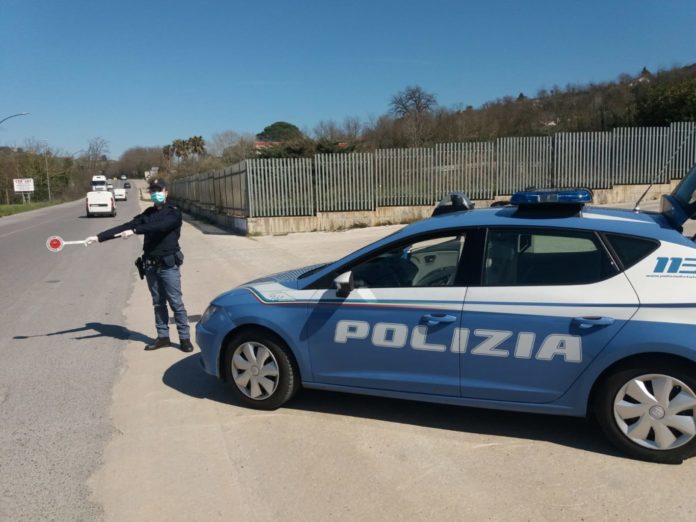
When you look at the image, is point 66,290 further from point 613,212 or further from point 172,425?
point 613,212

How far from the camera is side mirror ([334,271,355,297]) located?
3.92m

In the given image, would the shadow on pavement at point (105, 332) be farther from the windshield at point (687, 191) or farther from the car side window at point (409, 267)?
the windshield at point (687, 191)

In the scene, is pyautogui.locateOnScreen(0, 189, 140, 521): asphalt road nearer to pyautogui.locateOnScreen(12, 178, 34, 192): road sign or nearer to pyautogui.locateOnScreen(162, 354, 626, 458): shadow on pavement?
pyautogui.locateOnScreen(162, 354, 626, 458): shadow on pavement

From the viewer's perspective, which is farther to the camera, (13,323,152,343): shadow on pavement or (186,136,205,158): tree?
(186,136,205,158): tree

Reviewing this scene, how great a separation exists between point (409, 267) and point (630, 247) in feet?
4.73

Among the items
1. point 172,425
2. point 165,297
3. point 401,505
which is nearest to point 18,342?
point 165,297

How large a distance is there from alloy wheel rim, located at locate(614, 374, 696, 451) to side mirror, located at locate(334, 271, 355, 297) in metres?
1.84

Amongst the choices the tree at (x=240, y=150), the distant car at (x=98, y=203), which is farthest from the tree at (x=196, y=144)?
the distant car at (x=98, y=203)

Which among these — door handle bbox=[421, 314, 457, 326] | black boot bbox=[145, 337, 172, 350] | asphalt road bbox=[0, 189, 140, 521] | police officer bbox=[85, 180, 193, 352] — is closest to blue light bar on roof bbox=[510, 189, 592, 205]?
door handle bbox=[421, 314, 457, 326]

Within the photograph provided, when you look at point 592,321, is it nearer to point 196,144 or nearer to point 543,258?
point 543,258

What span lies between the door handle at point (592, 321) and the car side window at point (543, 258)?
0.24 metres

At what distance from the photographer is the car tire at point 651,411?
3.29 meters

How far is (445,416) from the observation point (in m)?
4.21

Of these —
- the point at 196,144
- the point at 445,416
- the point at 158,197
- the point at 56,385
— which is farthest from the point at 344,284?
the point at 196,144
